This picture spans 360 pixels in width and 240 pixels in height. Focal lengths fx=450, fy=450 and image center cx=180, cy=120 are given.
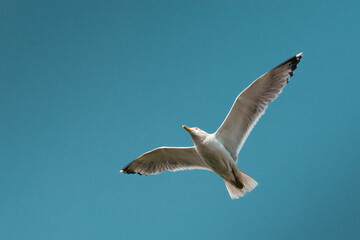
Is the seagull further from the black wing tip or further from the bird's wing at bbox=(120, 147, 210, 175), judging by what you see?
the bird's wing at bbox=(120, 147, 210, 175)

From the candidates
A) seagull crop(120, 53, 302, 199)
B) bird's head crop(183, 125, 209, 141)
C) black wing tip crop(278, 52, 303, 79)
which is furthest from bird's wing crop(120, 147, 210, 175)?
black wing tip crop(278, 52, 303, 79)

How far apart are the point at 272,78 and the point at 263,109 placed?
1.04 ft

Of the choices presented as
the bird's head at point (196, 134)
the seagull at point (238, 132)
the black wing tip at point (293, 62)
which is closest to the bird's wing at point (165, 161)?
the seagull at point (238, 132)

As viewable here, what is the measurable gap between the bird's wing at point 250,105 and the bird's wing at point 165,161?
437 mm

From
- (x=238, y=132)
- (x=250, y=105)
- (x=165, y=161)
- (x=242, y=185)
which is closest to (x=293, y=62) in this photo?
(x=250, y=105)

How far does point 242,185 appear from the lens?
4.53 meters

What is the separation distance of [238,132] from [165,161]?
3.24 feet

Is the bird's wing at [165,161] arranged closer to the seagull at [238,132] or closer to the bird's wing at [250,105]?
the seagull at [238,132]

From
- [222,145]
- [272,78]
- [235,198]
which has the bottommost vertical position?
[235,198]

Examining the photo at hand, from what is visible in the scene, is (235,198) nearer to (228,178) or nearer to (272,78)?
(228,178)

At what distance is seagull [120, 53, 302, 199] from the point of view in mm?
4348

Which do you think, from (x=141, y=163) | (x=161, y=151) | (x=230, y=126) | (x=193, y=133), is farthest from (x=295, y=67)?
(x=141, y=163)

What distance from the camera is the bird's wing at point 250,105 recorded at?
14.2 feet

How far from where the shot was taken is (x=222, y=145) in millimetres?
4527
